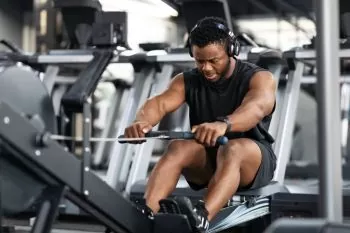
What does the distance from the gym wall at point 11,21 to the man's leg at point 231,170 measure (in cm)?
513

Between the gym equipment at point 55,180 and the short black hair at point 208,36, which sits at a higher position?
the short black hair at point 208,36

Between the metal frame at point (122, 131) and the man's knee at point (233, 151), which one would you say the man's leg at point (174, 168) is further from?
the metal frame at point (122, 131)

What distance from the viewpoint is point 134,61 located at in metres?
4.95

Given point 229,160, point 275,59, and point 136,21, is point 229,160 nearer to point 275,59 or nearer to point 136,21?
point 275,59

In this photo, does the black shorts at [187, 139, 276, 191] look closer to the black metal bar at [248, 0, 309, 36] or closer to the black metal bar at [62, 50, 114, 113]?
the black metal bar at [62, 50, 114, 113]

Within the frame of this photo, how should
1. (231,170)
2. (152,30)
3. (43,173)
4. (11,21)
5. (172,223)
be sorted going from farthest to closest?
(152,30)
(11,21)
(231,170)
(172,223)
(43,173)

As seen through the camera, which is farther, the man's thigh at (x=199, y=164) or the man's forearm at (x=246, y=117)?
the man's thigh at (x=199, y=164)

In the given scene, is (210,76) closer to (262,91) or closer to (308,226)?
(262,91)

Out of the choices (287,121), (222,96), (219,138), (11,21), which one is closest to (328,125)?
(219,138)

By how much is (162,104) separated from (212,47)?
37 centimetres

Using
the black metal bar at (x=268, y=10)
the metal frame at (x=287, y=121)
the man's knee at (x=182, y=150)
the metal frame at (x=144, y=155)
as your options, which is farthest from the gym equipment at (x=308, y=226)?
the black metal bar at (x=268, y=10)

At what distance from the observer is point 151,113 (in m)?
3.01

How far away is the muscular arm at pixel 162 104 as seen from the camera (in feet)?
9.84

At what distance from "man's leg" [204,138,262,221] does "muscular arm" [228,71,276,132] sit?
9 centimetres
